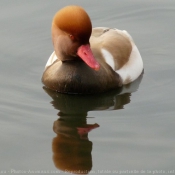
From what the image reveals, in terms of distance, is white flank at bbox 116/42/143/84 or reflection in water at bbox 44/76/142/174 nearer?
reflection in water at bbox 44/76/142/174

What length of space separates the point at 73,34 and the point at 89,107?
0.89m

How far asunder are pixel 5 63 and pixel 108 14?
85.4 inches

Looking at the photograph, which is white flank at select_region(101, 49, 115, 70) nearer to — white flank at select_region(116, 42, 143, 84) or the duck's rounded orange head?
white flank at select_region(116, 42, 143, 84)

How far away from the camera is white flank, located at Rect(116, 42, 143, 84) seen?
8252 millimetres

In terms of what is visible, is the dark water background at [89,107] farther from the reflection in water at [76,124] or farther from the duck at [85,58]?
the duck at [85,58]

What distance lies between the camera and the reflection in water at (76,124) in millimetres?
6367

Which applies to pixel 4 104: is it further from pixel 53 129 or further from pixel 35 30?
pixel 35 30

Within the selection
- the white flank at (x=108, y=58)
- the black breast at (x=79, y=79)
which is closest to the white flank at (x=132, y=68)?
the white flank at (x=108, y=58)

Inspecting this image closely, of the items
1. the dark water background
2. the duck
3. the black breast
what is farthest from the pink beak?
the dark water background

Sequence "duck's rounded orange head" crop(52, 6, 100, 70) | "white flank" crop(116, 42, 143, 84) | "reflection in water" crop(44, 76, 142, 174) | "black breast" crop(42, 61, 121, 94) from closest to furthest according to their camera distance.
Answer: "reflection in water" crop(44, 76, 142, 174) < "duck's rounded orange head" crop(52, 6, 100, 70) < "black breast" crop(42, 61, 121, 94) < "white flank" crop(116, 42, 143, 84)

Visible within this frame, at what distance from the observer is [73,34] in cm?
741

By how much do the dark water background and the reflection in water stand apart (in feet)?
0.03

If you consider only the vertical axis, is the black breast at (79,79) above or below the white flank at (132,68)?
below

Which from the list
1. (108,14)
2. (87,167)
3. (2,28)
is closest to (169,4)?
(108,14)
